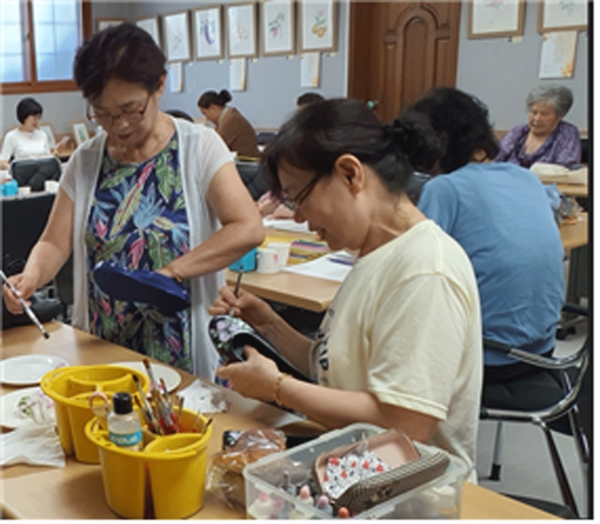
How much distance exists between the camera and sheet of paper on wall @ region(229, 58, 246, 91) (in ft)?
26.5

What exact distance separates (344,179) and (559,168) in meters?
3.83

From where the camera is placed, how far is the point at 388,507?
93 cm

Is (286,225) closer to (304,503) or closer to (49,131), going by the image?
(304,503)

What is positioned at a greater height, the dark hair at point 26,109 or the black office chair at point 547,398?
the dark hair at point 26,109

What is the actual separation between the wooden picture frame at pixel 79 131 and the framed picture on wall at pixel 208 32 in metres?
1.85

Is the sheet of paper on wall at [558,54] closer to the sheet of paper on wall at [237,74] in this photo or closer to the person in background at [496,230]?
the sheet of paper on wall at [237,74]

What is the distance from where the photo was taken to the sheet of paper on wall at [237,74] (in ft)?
26.5

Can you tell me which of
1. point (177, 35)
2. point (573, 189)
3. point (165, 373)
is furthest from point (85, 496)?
point (177, 35)

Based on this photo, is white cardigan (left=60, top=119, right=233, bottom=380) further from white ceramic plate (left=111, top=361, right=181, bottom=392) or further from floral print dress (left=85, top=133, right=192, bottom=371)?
white ceramic plate (left=111, top=361, right=181, bottom=392)

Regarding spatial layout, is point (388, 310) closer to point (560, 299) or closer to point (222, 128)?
point (560, 299)

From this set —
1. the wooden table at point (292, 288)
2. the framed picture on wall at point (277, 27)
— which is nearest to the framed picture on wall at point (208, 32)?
the framed picture on wall at point (277, 27)

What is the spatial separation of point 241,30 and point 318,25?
1.15m

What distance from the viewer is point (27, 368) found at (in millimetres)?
1650

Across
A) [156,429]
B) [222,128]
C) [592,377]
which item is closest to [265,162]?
[156,429]
